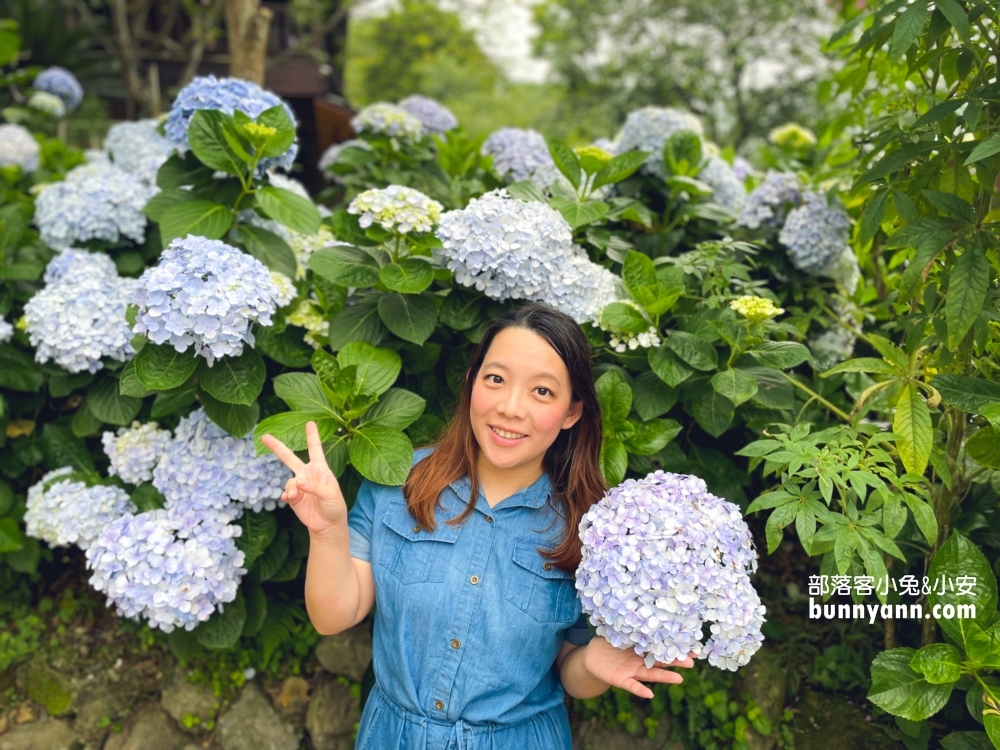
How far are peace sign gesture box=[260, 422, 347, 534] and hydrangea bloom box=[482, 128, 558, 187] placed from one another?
1584 mm

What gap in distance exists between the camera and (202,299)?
1.58 m

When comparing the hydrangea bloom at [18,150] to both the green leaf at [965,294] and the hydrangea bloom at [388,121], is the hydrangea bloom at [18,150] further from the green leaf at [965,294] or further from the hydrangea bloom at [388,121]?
the green leaf at [965,294]

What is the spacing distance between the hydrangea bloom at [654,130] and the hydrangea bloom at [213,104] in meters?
1.25

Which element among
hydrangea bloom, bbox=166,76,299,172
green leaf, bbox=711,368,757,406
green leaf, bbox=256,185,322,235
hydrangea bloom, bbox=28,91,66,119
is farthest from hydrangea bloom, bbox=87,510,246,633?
hydrangea bloom, bbox=28,91,66,119

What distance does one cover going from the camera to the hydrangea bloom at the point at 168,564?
5.52 ft

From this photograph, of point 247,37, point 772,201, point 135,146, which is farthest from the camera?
point 247,37

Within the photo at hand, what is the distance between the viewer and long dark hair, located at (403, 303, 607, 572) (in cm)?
156

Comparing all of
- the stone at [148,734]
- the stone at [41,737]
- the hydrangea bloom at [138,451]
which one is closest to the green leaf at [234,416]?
the hydrangea bloom at [138,451]

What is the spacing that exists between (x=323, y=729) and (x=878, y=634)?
161 centimetres

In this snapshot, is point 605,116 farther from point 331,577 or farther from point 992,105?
point 331,577

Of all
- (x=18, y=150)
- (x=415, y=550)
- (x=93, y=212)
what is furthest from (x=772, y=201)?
(x=18, y=150)

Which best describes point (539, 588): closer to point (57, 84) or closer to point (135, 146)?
point (135, 146)

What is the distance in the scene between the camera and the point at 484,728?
1513mm

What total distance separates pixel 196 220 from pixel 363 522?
979mm
